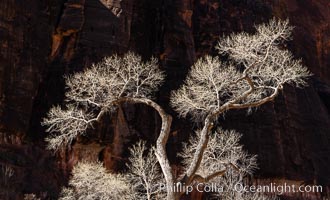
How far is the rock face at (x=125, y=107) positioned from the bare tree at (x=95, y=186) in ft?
5.58

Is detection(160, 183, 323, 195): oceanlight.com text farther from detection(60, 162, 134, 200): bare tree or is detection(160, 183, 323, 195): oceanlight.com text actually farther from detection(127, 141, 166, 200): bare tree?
detection(60, 162, 134, 200): bare tree

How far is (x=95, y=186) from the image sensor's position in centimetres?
2202

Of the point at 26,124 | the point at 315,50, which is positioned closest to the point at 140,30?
the point at 26,124

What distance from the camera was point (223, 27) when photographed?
3388cm

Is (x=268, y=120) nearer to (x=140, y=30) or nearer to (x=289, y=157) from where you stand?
(x=289, y=157)

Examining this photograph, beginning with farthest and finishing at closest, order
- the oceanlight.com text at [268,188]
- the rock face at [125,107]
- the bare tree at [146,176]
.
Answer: the oceanlight.com text at [268,188] < the rock face at [125,107] < the bare tree at [146,176]

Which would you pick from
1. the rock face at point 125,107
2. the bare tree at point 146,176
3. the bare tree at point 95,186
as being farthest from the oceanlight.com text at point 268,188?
the bare tree at point 95,186

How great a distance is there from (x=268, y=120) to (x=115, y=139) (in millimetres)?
9456

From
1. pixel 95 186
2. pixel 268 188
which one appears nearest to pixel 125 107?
pixel 95 186

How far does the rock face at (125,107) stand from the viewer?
960 inches

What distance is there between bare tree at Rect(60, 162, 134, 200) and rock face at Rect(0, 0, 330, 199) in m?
1.70

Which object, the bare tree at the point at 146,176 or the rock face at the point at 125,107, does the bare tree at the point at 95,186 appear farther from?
the rock face at the point at 125,107

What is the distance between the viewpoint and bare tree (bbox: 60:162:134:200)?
21.5 metres

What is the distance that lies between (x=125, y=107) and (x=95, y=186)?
7287 mm
